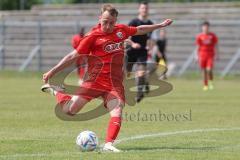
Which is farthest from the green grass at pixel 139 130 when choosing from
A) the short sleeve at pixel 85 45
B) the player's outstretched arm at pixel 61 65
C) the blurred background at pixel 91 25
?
the blurred background at pixel 91 25

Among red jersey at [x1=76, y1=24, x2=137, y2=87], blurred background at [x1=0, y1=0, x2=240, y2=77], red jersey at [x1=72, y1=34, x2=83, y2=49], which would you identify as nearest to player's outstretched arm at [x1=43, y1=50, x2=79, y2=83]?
red jersey at [x1=76, y1=24, x2=137, y2=87]

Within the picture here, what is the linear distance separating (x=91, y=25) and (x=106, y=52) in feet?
100

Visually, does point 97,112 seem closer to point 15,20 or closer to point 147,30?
point 147,30

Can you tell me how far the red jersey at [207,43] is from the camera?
97.6ft

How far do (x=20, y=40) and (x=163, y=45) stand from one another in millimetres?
11794

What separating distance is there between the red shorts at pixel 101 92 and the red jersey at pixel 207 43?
61.2 ft

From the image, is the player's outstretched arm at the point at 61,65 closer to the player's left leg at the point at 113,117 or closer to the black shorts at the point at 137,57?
the player's left leg at the point at 113,117

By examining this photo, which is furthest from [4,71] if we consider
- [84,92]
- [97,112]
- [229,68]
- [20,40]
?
[84,92]

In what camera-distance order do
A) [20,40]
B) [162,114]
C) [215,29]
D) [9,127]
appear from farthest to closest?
[20,40] → [215,29] → [162,114] → [9,127]

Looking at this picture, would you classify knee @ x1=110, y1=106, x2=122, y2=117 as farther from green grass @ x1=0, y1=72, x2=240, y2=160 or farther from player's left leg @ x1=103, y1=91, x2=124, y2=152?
green grass @ x1=0, y1=72, x2=240, y2=160

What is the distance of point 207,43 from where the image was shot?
2995 centimetres

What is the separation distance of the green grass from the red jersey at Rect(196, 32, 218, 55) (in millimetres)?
7197

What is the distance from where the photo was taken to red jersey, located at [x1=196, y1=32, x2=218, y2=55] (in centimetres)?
2973

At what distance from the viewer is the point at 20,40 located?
45.7 m
